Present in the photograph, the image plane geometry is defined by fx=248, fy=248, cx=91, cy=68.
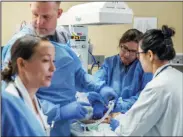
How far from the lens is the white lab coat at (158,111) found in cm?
116

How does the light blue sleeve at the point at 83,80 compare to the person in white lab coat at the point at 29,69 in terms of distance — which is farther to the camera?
the light blue sleeve at the point at 83,80

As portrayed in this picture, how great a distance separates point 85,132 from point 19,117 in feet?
1.27

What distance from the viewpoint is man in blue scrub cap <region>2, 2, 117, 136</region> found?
116cm

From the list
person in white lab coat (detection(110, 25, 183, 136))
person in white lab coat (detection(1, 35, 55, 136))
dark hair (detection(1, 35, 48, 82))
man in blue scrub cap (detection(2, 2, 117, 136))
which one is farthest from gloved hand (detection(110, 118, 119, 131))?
dark hair (detection(1, 35, 48, 82))

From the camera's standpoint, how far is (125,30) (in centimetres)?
140

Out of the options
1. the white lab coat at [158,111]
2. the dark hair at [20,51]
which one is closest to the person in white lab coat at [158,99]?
the white lab coat at [158,111]

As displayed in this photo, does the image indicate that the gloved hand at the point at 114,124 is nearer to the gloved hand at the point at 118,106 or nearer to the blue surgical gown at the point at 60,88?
the gloved hand at the point at 118,106

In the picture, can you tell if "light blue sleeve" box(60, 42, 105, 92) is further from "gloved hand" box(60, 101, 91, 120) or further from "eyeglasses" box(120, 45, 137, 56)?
"eyeglasses" box(120, 45, 137, 56)

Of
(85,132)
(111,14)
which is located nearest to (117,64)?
(111,14)

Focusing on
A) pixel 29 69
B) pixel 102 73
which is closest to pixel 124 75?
pixel 102 73

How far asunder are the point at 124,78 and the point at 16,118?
0.67 m

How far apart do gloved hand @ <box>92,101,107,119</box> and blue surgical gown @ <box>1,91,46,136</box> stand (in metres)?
0.39

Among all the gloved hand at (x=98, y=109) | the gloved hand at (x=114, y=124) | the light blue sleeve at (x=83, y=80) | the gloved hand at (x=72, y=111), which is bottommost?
the gloved hand at (x=114, y=124)

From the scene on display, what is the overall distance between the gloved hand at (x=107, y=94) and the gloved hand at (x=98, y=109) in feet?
0.10
